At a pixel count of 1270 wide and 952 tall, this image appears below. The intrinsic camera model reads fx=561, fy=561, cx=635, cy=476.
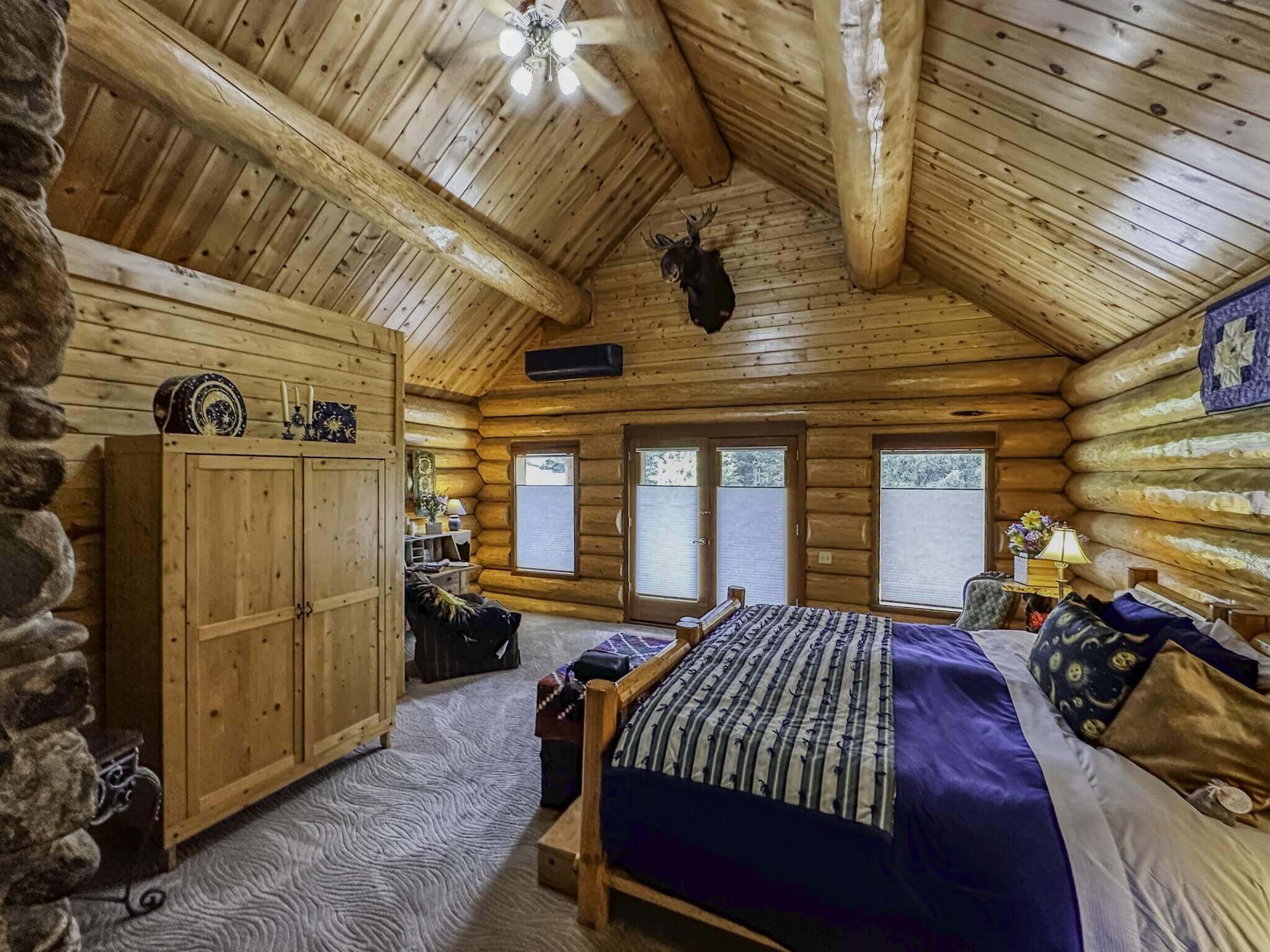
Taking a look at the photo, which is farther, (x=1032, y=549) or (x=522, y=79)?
(x=1032, y=549)

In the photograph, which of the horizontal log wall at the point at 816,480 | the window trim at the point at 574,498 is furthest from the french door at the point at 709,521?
the window trim at the point at 574,498

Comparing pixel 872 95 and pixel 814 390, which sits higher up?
pixel 872 95

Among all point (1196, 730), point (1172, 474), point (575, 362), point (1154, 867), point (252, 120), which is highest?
point (252, 120)

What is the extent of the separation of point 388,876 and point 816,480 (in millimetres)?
4327

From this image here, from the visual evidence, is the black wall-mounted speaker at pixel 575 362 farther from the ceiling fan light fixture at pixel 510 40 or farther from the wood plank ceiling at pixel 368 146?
the ceiling fan light fixture at pixel 510 40

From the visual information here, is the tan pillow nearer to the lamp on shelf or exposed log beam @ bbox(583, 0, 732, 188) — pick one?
the lamp on shelf

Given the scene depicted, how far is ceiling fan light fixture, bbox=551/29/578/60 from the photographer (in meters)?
2.73

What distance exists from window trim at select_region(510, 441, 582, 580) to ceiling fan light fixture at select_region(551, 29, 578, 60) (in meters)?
3.95

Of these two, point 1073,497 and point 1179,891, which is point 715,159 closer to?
point 1073,497

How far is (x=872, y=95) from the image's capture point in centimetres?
212

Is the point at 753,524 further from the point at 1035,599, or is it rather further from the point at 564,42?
the point at 564,42

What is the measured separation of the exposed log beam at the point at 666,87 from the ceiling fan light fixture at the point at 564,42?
2.10ft

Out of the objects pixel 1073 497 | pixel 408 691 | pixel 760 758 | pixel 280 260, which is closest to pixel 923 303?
pixel 1073 497

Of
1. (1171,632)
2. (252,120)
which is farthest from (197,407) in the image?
(1171,632)
